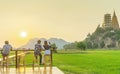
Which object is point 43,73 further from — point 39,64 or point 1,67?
point 39,64

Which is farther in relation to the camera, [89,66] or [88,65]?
[88,65]

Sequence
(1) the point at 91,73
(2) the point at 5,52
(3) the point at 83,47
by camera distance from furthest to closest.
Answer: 1. (3) the point at 83,47
2. (2) the point at 5,52
3. (1) the point at 91,73

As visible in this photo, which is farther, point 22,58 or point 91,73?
point 22,58

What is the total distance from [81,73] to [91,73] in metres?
0.57

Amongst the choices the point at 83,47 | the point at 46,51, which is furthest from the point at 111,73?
the point at 83,47

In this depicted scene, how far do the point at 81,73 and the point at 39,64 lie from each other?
605 cm

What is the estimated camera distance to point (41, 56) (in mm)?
30094

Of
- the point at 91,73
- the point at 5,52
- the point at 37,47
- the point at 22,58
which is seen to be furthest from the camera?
the point at 22,58

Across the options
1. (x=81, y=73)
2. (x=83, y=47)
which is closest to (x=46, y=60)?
(x=81, y=73)

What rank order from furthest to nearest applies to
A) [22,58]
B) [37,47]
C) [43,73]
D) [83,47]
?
[83,47], [22,58], [37,47], [43,73]

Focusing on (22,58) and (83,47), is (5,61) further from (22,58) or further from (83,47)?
(83,47)

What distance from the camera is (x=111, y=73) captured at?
84.2 feet

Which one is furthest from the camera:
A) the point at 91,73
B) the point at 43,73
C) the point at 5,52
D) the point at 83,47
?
the point at 83,47

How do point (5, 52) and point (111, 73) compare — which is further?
point (5, 52)
